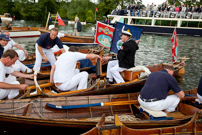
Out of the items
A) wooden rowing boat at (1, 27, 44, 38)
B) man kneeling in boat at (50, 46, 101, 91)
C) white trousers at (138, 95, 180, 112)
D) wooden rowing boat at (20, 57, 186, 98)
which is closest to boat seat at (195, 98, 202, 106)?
white trousers at (138, 95, 180, 112)

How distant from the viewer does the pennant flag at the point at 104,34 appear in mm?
9127

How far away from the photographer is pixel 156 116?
4414 millimetres

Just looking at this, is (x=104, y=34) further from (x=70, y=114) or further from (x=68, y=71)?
(x=70, y=114)

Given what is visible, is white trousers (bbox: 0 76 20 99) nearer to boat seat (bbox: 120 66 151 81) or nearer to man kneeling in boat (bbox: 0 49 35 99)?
man kneeling in boat (bbox: 0 49 35 99)

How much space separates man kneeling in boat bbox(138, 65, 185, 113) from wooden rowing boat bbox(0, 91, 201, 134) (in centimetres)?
39

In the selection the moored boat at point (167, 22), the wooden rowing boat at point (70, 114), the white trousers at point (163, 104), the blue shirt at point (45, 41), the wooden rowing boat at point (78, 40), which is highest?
the moored boat at point (167, 22)

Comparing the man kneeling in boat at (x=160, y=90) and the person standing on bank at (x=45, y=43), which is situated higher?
the person standing on bank at (x=45, y=43)

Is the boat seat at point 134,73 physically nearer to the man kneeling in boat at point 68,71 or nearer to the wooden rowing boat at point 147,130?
the man kneeling in boat at point 68,71

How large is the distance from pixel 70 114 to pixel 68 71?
4.03 ft

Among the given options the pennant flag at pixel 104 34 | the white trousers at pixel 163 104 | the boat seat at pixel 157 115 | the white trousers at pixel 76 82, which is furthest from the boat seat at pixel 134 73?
the boat seat at pixel 157 115

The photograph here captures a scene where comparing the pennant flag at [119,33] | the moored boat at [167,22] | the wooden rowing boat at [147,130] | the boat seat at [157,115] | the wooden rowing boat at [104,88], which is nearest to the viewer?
the wooden rowing boat at [147,130]

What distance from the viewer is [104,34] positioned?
937 cm

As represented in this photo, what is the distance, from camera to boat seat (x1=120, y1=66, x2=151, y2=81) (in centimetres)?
732

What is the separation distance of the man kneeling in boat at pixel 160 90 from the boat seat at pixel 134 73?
9.00 feet
